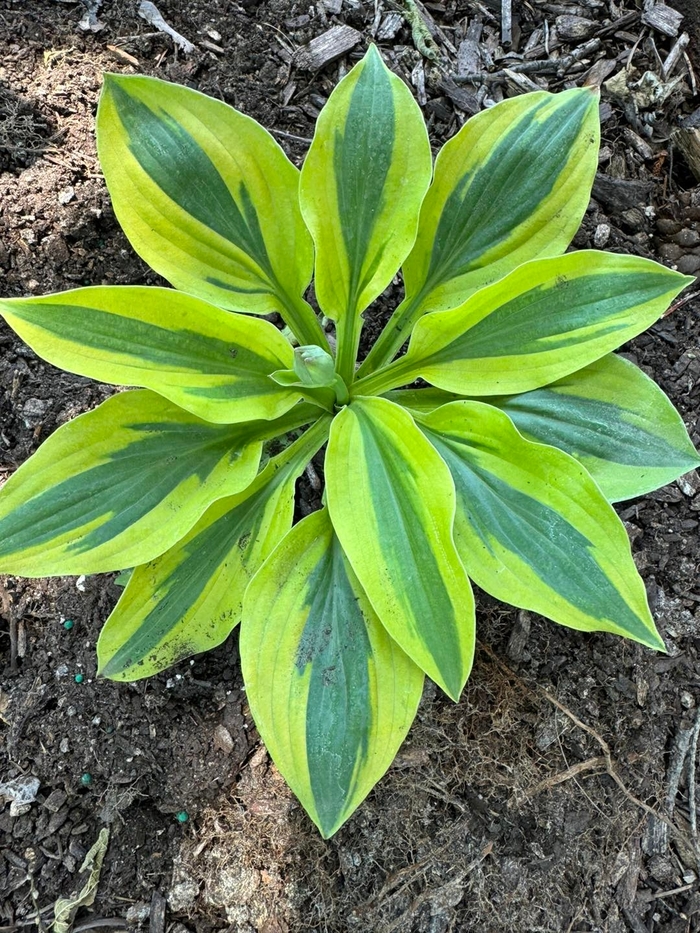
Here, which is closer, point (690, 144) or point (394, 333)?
point (394, 333)

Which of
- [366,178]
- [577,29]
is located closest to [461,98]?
[577,29]

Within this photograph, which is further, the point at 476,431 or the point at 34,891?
the point at 34,891

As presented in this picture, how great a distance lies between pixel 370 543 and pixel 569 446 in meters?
0.47

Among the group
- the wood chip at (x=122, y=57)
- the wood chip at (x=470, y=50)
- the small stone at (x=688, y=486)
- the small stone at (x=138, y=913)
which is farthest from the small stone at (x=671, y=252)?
the small stone at (x=138, y=913)

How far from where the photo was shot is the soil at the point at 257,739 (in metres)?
1.50

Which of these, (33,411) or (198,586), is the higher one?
(33,411)

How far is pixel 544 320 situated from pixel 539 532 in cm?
40

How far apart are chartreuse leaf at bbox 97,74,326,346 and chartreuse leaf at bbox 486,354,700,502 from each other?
0.58 m

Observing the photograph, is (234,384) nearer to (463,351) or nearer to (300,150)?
(463,351)

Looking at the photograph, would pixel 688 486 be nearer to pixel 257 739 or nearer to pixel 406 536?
pixel 406 536

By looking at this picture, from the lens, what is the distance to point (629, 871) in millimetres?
1555

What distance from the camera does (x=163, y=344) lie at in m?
1.22

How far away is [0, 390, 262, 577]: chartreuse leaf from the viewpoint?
1.18m

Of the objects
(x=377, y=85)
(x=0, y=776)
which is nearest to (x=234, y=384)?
(x=377, y=85)
